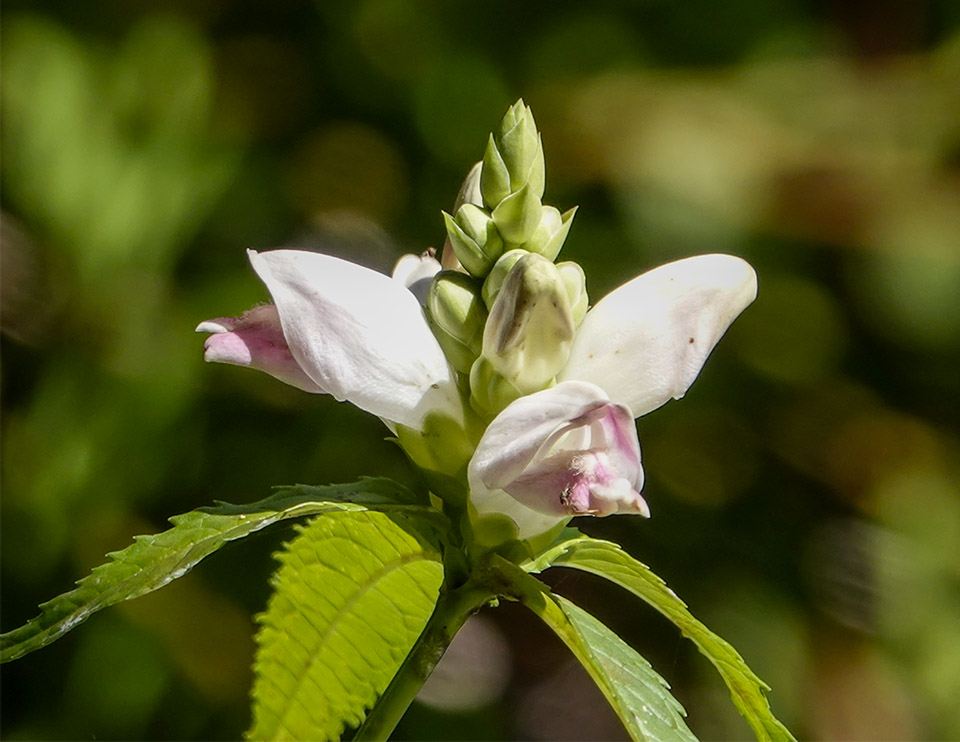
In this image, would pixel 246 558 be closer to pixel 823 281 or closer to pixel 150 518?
pixel 150 518

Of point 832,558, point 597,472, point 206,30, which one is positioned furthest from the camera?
point 206,30

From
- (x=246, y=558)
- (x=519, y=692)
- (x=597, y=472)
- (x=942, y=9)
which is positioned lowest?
(x=519, y=692)

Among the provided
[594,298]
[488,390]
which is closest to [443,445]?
[488,390]

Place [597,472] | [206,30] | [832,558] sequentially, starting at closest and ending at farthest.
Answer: [597,472] → [832,558] → [206,30]

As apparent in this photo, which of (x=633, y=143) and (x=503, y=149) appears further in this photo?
(x=633, y=143)

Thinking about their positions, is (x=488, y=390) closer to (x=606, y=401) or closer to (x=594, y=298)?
(x=606, y=401)

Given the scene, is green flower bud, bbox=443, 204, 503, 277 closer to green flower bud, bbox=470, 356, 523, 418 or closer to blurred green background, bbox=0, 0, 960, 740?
green flower bud, bbox=470, 356, 523, 418

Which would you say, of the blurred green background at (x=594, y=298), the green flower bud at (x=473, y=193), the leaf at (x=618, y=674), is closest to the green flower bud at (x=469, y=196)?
the green flower bud at (x=473, y=193)

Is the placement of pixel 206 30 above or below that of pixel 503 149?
above

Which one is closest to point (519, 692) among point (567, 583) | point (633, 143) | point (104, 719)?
point (567, 583)
